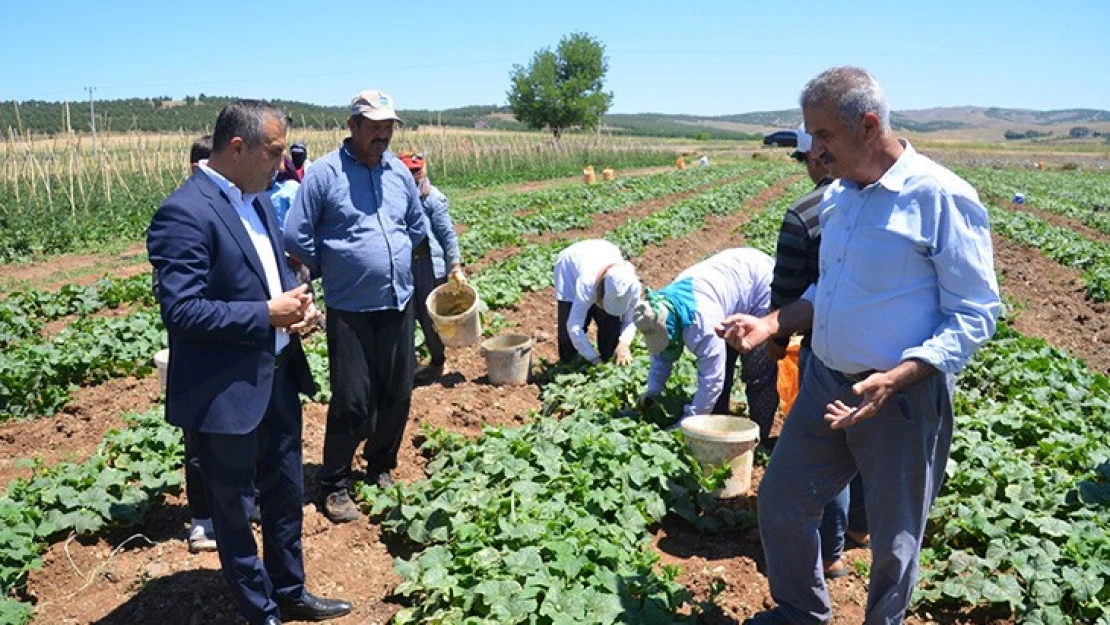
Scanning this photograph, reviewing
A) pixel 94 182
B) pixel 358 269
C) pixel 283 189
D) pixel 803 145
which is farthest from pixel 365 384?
pixel 94 182

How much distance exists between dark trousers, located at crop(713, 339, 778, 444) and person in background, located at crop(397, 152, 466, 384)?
1910mm

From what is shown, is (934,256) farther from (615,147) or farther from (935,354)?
(615,147)

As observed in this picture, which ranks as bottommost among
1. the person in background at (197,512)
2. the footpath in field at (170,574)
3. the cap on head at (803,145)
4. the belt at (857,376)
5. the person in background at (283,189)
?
the footpath in field at (170,574)

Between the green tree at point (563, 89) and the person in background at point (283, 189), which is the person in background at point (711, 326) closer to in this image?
the person in background at point (283, 189)

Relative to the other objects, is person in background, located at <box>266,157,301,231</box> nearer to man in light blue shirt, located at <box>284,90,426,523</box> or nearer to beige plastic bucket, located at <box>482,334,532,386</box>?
man in light blue shirt, located at <box>284,90,426,523</box>

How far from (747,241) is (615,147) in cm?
3069

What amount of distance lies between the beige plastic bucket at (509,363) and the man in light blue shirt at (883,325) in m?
3.83

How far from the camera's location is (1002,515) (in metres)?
4.11

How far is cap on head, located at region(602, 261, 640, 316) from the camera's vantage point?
219 inches

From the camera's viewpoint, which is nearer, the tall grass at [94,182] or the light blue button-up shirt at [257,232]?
the light blue button-up shirt at [257,232]

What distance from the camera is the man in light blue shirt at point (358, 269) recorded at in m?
4.40

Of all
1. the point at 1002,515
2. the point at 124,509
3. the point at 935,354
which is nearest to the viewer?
the point at 935,354

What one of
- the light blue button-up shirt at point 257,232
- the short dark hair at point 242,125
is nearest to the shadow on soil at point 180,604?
the light blue button-up shirt at point 257,232

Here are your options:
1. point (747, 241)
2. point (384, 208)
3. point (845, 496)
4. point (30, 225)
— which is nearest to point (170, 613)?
point (384, 208)
